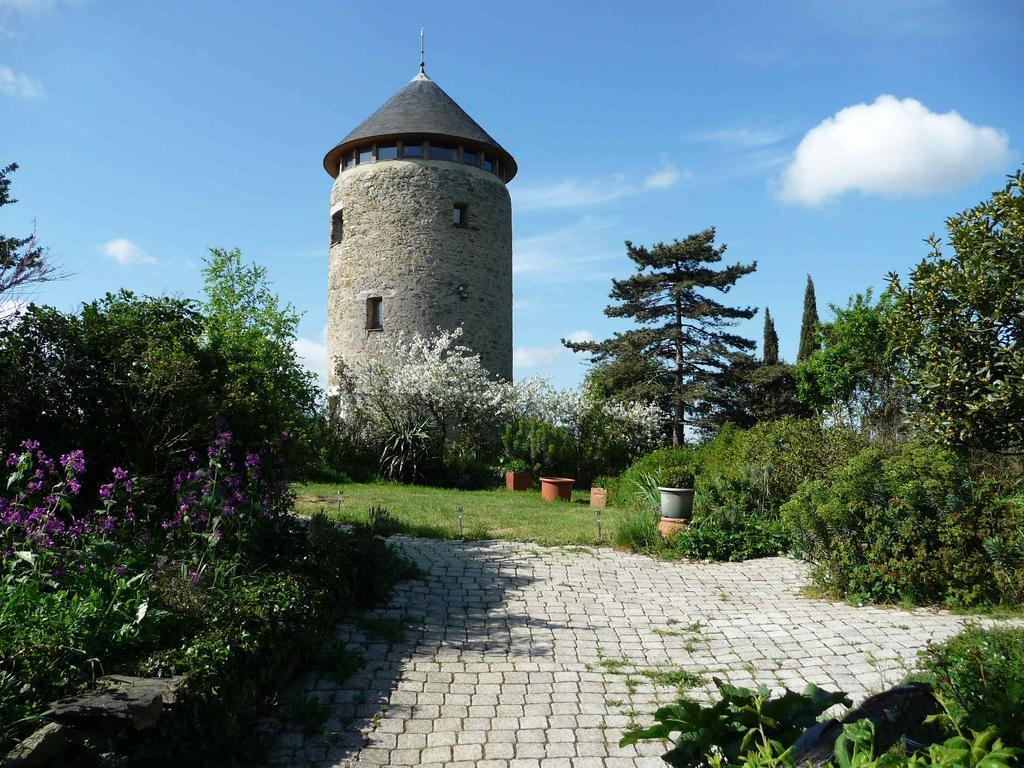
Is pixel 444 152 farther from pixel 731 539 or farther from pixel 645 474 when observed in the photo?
pixel 731 539

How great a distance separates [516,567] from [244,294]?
1898 centimetres

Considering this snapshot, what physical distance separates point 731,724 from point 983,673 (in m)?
2.05

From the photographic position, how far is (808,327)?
2816 cm

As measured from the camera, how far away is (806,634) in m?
5.40

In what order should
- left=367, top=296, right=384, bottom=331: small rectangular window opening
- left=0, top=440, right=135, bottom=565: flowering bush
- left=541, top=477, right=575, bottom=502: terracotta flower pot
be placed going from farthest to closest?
left=367, top=296, right=384, bottom=331: small rectangular window opening → left=541, top=477, right=575, bottom=502: terracotta flower pot → left=0, top=440, right=135, bottom=565: flowering bush

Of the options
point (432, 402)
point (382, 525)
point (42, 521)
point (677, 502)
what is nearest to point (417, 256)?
point (432, 402)

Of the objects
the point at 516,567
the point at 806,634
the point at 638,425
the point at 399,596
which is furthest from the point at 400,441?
the point at 806,634

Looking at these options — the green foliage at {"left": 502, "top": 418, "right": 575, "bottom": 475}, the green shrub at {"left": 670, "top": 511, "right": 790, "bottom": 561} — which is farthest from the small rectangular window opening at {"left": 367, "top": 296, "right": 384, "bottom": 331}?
the green shrub at {"left": 670, "top": 511, "right": 790, "bottom": 561}

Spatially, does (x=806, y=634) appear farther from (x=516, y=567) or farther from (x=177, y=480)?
(x=177, y=480)

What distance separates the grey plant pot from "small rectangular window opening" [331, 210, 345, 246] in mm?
16797

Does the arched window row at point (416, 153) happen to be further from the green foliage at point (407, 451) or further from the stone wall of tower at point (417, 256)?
the green foliage at point (407, 451)

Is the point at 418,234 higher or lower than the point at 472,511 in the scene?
higher

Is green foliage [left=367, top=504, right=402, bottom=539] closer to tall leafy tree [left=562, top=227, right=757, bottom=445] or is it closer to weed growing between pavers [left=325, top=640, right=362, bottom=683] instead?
weed growing between pavers [left=325, top=640, right=362, bottom=683]

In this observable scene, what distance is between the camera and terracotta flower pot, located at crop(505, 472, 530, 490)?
52.2ft
